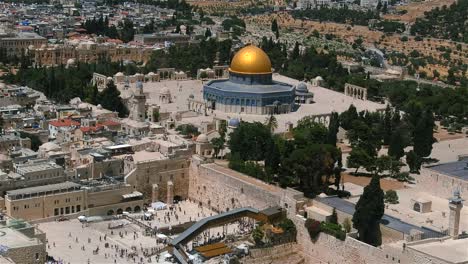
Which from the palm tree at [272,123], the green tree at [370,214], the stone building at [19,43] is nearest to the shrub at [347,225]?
the green tree at [370,214]

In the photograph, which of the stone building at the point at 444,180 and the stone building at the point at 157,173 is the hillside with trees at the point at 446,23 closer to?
the stone building at the point at 444,180

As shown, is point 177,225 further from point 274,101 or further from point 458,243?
point 274,101

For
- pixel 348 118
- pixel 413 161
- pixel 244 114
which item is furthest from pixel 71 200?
pixel 244 114

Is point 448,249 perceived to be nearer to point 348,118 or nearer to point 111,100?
point 348,118

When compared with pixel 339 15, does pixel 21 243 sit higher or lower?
lower

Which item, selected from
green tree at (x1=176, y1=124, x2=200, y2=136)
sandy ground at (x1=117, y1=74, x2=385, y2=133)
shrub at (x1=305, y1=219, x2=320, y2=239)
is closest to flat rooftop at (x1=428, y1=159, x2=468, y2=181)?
shrub at (x1=305, y1=219, x2=320, y2=239)

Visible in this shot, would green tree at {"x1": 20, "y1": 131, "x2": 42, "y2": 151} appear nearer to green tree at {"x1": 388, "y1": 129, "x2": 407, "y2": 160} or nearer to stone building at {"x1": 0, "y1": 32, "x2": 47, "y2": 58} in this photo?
green tree at {"x1": 388, "y1": 129, "x2": 407, "y2": 160}
